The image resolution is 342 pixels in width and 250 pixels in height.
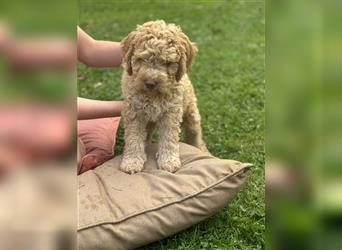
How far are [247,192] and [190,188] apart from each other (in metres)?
0.73

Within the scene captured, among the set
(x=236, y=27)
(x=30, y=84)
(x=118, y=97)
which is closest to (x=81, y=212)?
(x=30, y=84)

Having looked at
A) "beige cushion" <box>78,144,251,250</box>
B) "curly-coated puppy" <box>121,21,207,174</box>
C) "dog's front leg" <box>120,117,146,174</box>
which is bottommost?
"beige cushion" <box>78,144,251,250</box>

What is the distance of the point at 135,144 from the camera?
3.84 m

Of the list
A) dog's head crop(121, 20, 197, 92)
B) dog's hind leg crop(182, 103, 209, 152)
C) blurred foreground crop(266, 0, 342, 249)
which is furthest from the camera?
dog's hind leg crop(182, 103, 209, 152)

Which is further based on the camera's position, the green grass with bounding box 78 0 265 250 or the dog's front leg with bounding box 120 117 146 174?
the dog's front leg with bounding box 120 117 146 174

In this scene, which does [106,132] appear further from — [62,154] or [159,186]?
[62,154]

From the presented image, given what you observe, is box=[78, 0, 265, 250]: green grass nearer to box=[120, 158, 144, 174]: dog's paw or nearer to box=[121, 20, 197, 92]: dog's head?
box=[120, 158, 144, 174]: dog's paw

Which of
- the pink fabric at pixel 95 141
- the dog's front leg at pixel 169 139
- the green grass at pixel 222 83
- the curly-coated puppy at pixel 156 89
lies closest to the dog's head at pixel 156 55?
the curly-coated puppy at pixel 156 89

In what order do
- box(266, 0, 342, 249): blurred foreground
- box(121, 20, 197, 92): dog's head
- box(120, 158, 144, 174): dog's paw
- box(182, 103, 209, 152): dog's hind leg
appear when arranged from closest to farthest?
box(266, 0, 342, 249): blurred foreground
box(121, 20, 197, 92): dog's head
box(120, 158, 144, 174): dog's paw
box(182, 103, 209, 152): dog's hind leg

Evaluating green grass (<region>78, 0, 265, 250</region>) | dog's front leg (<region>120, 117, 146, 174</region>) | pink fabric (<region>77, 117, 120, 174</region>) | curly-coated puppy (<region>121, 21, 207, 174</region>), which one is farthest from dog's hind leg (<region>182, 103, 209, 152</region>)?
pink fabric (<region>77, 117, 120, 174</region>)

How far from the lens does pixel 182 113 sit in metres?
3.98

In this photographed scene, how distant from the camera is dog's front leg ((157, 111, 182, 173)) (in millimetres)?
3766

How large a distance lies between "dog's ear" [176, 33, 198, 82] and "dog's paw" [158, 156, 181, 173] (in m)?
→ 0.53

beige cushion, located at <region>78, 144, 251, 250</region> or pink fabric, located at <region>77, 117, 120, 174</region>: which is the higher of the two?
pink fabric, located at <region>77, 117, 120, 174</region>
